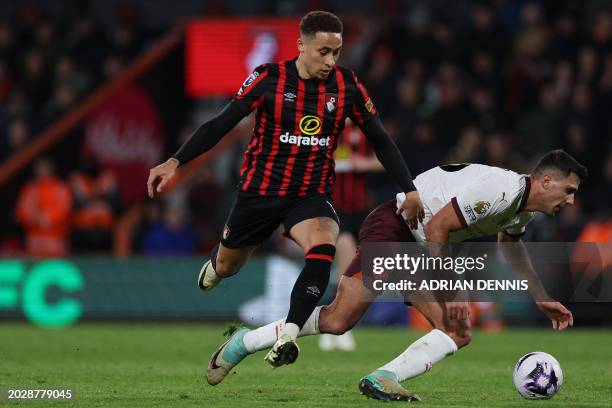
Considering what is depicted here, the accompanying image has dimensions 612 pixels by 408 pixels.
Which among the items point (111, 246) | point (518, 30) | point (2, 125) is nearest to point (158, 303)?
point (111, 246)

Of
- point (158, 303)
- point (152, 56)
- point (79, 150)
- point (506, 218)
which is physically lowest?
point (158, 303)

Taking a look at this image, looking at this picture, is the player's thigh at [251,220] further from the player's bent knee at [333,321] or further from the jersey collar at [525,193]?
the jersey collar at [525,193]

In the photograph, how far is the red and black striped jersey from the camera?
753cm

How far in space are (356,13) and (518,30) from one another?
3.56 meters

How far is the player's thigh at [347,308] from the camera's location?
296 inches

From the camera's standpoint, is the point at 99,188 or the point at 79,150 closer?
the point at 99,188

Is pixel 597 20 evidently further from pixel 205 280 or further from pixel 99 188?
pixel 205 280

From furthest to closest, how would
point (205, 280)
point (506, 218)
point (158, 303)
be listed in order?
point (158, 303) < point (205, 280) < point (506, 218)

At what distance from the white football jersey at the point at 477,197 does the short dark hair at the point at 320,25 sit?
1030mm

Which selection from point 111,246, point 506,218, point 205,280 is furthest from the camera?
point 111,246

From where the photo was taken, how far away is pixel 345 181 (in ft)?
38.9

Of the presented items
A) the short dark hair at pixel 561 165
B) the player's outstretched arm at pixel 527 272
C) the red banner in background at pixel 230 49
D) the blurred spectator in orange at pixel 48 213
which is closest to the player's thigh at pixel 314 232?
the player's outstretched arm at pixel 527 272

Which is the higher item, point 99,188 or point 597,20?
point 597,20

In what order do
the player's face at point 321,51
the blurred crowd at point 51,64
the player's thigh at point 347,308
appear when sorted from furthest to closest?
the blurred crowd at point 51,64
the player's thigh at point 347,308
the player's face at point 321,51
